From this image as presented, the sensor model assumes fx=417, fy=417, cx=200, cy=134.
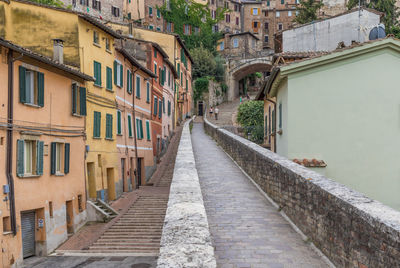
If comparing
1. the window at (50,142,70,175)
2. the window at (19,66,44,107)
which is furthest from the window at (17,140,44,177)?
the window at (19,66,44,107)

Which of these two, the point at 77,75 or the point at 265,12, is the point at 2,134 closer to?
the point at 77,75

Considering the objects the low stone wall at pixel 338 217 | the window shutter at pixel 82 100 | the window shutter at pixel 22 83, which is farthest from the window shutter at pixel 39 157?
the low stone wall at pixel 338 217

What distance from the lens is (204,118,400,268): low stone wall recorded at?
4508 mm

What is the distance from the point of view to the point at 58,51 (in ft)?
65.8

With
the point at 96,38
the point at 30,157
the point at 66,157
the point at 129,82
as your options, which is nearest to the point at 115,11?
the point at 129,82

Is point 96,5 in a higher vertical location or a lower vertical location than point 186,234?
higher

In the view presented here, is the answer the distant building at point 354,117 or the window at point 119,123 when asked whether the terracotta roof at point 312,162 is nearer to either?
the distant building at point 354,117

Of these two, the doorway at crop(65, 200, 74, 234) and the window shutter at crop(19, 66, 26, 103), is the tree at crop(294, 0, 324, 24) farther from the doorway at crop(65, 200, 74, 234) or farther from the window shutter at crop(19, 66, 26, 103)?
the window shutter at crop(19, 66, 26, 103)

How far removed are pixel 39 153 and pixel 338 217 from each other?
545 inches

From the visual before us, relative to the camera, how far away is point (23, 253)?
1625 cm

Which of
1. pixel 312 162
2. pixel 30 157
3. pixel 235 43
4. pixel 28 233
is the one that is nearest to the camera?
pixel 312 162

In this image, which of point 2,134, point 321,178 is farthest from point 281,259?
point 2,134

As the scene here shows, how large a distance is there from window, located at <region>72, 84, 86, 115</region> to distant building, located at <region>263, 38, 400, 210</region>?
10620 millimetres

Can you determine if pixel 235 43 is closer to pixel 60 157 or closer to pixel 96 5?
pixel 96 5
